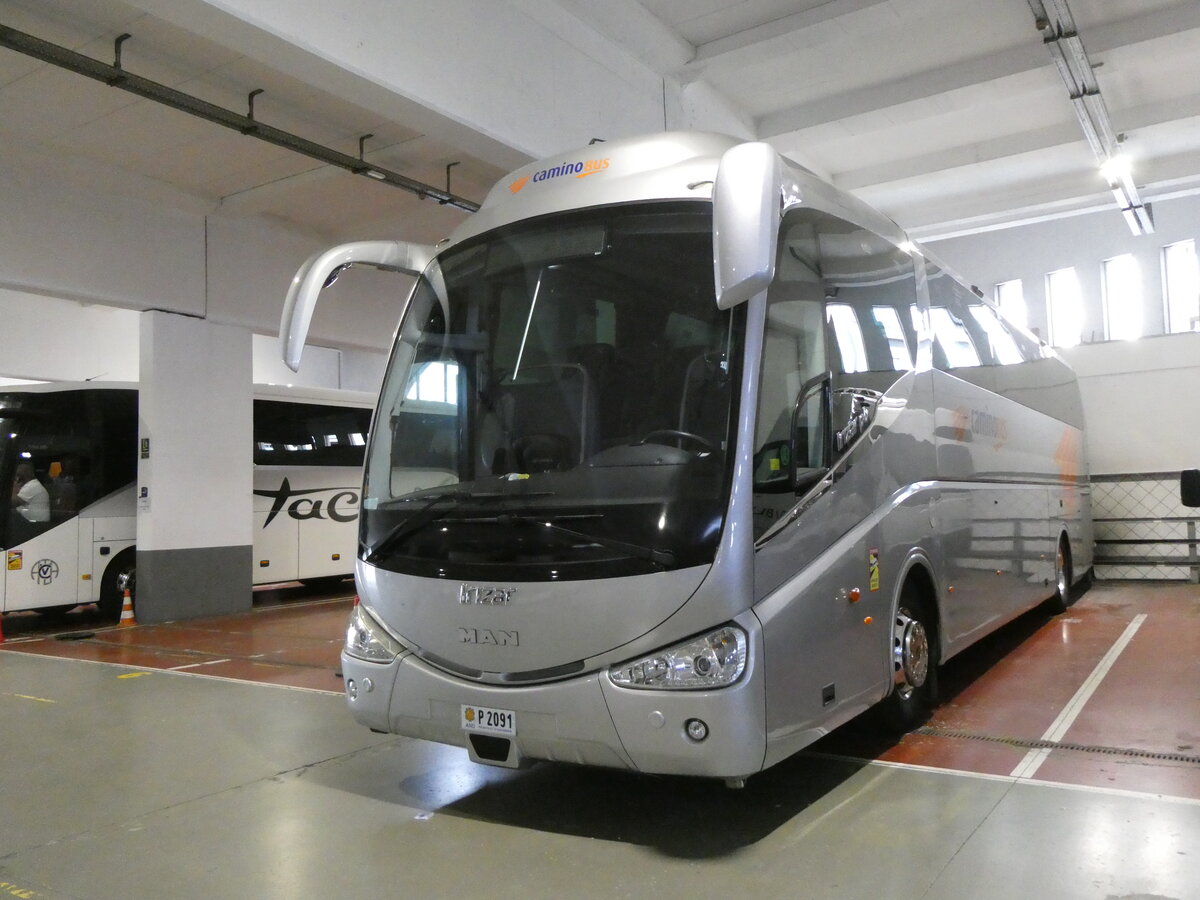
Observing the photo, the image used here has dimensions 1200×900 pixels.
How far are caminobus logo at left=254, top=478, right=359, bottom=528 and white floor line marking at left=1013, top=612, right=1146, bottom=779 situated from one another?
31.0ft

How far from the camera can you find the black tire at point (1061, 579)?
9.76 metres

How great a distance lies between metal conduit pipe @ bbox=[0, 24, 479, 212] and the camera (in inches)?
262

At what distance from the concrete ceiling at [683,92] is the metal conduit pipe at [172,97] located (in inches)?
18.4

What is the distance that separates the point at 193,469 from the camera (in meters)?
12.0

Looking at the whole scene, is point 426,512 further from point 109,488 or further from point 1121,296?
point 1121,296

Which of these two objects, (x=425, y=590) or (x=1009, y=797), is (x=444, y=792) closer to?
(x=425, y=590)

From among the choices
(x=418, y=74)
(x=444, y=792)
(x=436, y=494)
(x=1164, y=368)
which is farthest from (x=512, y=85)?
(x=1164, y=368)

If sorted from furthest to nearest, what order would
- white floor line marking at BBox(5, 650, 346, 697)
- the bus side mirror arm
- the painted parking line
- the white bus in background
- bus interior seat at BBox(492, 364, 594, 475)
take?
the white bus in background → the painted parking line → white floor line marking at BBox(5, 650, 346, 697) → the bus side mirror arm → bus interior seat at BBox(492, 364, 594, 475)

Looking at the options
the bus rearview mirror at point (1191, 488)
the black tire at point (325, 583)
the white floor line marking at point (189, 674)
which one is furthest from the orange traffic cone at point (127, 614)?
the bus rearview mirror at point (1191, 488)

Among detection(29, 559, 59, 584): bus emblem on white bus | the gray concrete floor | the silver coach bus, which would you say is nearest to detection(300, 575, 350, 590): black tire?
detection(29, 559, 59, 584): bus emblem on white bus

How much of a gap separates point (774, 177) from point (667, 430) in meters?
1.05

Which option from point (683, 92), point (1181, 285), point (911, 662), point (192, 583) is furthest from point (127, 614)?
point (1181, 285)

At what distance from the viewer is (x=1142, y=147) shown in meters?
14.0

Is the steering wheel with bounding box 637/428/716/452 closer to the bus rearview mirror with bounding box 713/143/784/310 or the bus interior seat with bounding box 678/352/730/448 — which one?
the bus interior seat with bounding box 678/352/730/448
